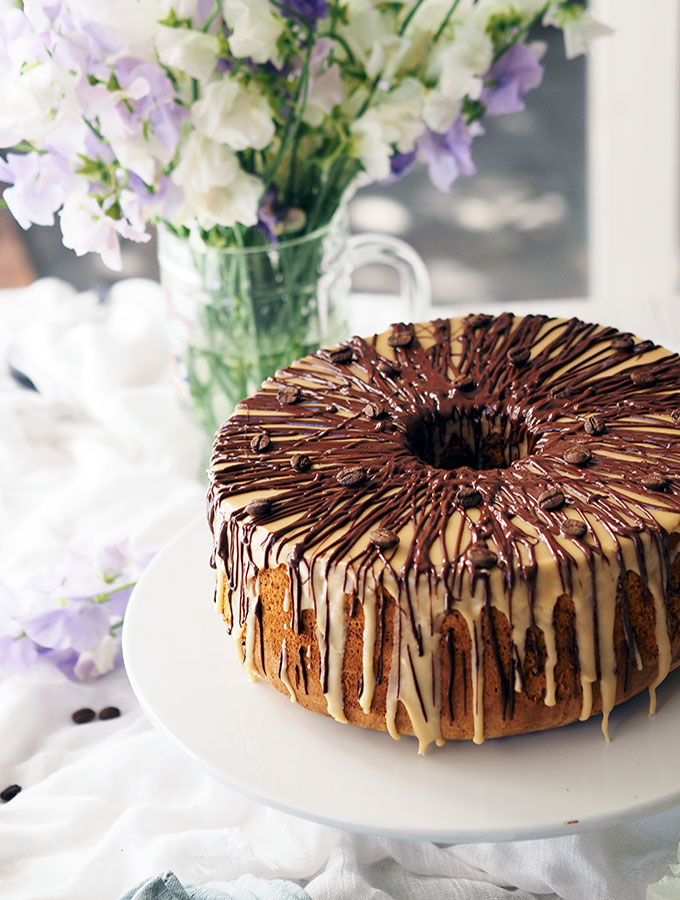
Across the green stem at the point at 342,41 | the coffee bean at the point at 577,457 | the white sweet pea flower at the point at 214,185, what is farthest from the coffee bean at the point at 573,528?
the green stem at the point at 342,41

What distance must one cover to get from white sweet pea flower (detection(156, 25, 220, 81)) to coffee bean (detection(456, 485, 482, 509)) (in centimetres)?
64

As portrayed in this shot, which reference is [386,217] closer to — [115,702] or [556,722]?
[115,702]

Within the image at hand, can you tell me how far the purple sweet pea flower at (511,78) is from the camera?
166 centimetres

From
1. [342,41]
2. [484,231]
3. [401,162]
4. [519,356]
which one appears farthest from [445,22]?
[484,231]

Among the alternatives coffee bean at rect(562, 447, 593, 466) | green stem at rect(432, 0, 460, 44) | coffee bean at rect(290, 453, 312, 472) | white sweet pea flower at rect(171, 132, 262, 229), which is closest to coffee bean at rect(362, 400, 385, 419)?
coffee bean at rect(290, 453, 312, 472)

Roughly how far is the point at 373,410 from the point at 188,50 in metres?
0.50

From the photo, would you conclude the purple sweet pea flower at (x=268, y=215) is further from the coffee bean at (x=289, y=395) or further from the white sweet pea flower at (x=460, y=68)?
the coffee bean at (x=289, y=395)

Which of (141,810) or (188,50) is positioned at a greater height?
(188,50)

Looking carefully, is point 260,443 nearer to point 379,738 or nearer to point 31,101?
point 379,738

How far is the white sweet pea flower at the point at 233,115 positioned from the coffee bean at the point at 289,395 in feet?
1.09

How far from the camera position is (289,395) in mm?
1413

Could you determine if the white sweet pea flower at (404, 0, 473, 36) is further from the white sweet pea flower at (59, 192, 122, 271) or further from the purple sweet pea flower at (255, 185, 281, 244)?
the white sweet pea flower at (59, 192, 122, 271)

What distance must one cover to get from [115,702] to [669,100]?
271 centimetres

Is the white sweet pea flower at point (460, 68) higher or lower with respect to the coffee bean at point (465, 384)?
higher
